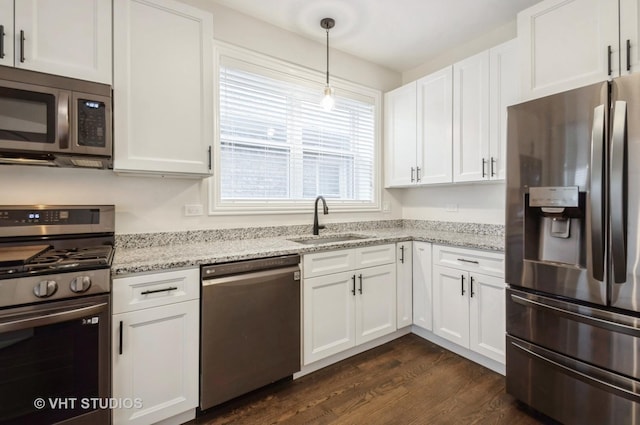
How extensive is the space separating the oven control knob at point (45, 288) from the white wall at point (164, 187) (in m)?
0.78

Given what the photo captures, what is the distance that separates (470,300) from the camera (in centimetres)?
227

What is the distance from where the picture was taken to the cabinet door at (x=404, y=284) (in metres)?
2.62

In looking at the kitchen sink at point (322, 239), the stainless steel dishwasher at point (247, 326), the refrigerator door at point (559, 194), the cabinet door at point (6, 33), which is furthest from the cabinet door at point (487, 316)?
the cabinet door at point (6, 33)

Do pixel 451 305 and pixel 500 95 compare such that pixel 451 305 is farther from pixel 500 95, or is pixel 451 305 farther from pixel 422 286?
pixel 500 95

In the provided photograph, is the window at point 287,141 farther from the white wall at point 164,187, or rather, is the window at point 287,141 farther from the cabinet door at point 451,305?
the cabinet door at point 451,305

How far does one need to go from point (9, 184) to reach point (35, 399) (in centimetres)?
117

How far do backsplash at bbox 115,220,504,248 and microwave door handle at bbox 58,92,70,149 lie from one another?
677mm

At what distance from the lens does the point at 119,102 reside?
1666 mm

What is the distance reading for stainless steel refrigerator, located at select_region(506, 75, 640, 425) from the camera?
1374 millimetres

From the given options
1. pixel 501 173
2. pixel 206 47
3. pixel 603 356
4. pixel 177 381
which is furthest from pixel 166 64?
pixel 603 356

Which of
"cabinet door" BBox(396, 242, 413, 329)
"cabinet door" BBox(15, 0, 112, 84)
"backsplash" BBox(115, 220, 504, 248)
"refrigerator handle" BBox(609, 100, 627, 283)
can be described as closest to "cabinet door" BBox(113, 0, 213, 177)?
"cabinet door" BBox(15, 0, 112, 84)

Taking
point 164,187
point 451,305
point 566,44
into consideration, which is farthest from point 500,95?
point 164,187

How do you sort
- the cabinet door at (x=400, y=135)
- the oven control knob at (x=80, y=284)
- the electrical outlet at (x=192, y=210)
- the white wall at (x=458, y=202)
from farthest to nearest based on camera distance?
the cabinet door at (x=400, y=135) → the white wall at (x=458, y=202) → the electrical outlet at (x=192, y=210) → the oven control knob at (x=80, y=284)

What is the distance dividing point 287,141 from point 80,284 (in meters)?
1.85
